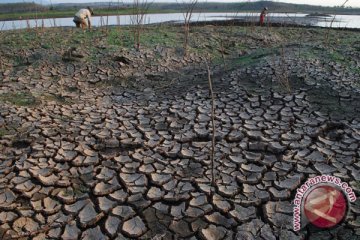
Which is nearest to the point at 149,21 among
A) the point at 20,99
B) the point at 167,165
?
the point at 20,99

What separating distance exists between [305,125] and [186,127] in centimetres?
128

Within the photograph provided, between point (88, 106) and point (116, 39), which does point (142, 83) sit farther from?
point (116, 39)

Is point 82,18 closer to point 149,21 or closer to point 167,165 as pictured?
point 149,21

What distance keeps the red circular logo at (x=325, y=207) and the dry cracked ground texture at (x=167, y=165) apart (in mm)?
67

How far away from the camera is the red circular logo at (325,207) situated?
81.9 inches

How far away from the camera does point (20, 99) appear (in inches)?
169

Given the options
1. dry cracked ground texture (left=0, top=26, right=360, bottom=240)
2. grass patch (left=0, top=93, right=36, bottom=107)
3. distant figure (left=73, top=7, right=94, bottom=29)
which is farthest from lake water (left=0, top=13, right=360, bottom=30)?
dry cracked ground texture (left=0, top=26, right=360, bottom=240)

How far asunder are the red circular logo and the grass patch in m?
3.51

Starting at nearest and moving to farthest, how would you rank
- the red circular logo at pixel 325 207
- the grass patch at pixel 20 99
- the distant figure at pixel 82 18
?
1. the red circular logo at pixel 325 207
2. the grass patch at pixel 20 99
3. the distant figure at pixel 82 18

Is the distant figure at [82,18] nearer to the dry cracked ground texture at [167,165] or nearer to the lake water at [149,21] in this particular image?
the lake water at [149,21]

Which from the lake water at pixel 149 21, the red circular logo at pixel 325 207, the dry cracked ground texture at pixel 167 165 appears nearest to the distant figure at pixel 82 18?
the lake water at pixel 149 21

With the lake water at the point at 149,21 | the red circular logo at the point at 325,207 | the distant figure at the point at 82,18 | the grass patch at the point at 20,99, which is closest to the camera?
the red circular logo at the point at 325,207

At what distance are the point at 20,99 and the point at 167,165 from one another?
257 cm

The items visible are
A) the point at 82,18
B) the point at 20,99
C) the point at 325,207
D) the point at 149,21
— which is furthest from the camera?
the point at 149,21
